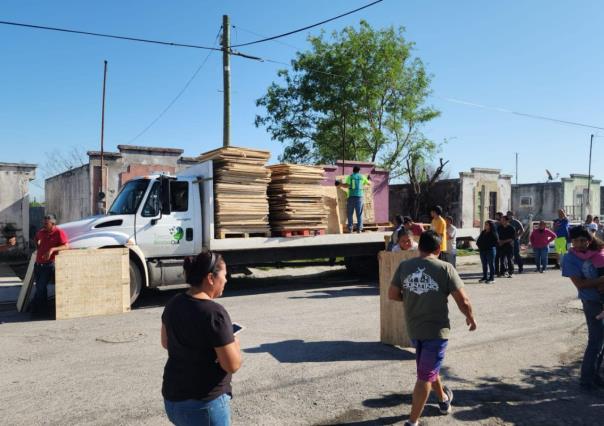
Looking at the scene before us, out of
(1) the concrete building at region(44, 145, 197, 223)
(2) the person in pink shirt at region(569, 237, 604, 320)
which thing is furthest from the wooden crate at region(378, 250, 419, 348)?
(1) the concrete building at region(44, 145, 197, 223)

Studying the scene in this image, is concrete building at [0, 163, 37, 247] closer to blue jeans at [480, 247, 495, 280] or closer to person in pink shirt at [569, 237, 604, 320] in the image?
blue jeans at [480, 247, 495, 280]

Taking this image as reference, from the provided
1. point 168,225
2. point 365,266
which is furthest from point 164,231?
point 365,266

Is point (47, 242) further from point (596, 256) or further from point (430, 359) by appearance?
point (596, 256)

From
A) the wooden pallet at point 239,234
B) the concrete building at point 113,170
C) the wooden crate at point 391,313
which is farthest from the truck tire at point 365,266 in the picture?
the concrete building at point 113,170

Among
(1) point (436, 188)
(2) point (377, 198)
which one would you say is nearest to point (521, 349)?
(2) point (377, 198)

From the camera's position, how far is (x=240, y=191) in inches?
413

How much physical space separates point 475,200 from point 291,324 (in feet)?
78.4

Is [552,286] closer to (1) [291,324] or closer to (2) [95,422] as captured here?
(1) [291,324]

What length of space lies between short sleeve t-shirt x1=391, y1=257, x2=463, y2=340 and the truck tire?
371 inches

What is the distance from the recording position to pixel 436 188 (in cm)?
2958

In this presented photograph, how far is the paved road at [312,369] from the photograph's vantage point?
4.38 metres

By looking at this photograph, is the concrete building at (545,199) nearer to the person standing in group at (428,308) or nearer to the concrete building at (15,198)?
Result: the concrete building at (15,198)

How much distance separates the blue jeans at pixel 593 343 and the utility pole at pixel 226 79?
38.4ft

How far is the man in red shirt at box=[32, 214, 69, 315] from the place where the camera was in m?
8.53
